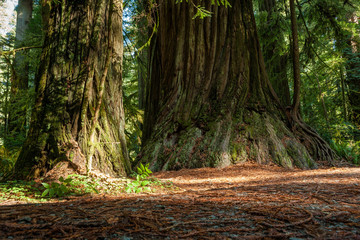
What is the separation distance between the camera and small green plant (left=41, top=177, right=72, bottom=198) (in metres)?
2.47

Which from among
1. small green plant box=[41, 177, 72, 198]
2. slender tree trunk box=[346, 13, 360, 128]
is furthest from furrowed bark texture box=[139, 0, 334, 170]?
slender tree trunk box=[346, 13, 360, 128]

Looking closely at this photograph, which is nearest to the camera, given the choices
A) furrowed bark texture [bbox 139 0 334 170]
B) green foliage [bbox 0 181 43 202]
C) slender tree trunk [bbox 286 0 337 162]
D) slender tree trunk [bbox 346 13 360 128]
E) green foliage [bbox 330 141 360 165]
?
green foliage [bbox 0 181 43 202]

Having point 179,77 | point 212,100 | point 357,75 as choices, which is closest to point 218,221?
point 212,100

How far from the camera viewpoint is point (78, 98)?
314 cm

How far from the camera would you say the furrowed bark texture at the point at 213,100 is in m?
5.39

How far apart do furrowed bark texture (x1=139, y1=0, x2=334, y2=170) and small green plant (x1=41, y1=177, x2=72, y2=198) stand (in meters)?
2.90

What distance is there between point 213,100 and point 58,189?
4247 millimetres

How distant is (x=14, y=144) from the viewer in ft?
23.5

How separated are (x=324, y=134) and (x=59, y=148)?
7848 mm

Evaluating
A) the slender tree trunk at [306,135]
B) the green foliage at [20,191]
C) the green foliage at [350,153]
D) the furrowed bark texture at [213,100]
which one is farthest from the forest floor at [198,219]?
the green foliage at [350,153]

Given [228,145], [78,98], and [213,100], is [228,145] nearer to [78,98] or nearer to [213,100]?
[213,100]

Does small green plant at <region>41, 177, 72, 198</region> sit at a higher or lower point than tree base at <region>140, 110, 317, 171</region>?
lower

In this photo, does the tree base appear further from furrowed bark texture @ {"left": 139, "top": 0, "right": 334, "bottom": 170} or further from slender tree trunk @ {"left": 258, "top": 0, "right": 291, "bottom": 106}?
slender tree trunk @ {"left": 258, "top": 0, "right": 291, "bottom": 106}

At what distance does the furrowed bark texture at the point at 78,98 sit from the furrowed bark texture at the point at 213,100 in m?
2.25
